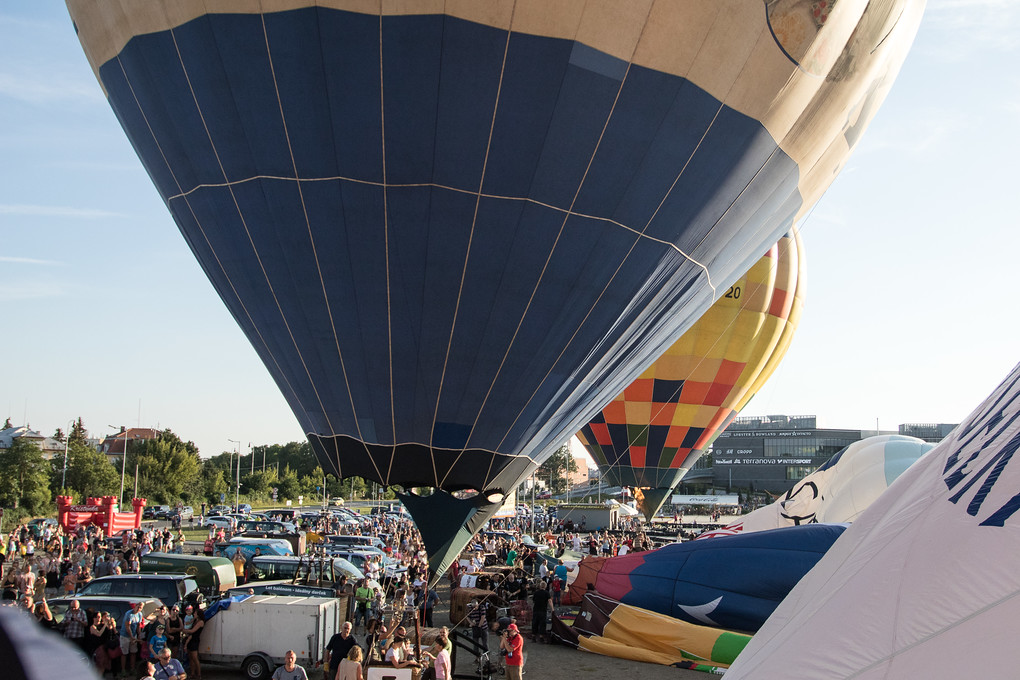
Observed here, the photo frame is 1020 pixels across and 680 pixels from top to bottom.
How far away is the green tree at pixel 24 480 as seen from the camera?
40.9m

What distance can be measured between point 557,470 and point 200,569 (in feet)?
271

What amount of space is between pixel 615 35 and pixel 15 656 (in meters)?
8.71

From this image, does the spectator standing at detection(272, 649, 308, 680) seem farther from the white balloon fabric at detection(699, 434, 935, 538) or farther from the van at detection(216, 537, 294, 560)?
the van at detection(216, 537, 294, 560)

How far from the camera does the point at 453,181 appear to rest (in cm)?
915

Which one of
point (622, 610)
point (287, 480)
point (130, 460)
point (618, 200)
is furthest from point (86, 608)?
point (287, 480)

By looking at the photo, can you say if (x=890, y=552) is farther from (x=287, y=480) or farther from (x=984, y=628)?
(x=287, y=480)

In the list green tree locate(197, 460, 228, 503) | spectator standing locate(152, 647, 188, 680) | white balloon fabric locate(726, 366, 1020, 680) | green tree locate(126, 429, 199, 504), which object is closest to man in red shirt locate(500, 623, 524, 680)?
spectator standing locate(152, 647, 188, 680)

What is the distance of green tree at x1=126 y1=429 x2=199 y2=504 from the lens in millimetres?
54562

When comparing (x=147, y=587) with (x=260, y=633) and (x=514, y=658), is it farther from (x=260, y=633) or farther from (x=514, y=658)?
(x=514, y=658)

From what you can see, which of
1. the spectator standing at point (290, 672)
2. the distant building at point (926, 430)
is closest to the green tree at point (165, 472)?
the spectator standing at point (290, 672)

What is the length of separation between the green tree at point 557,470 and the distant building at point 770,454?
1328 cm

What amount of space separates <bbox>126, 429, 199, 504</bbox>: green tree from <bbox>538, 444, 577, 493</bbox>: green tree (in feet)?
134

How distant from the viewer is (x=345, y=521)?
135ft

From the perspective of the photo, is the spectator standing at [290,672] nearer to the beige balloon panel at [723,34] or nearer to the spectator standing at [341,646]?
the spectator standing at [341,646]
